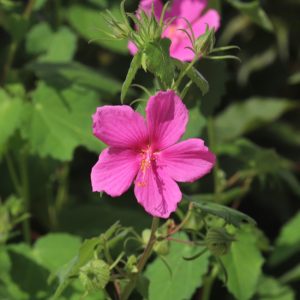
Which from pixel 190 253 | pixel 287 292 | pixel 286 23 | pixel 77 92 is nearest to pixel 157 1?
pixel 77 92

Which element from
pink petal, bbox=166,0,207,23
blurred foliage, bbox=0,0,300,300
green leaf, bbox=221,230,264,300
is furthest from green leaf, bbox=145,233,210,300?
pink petal, bbox=166,0,207,23

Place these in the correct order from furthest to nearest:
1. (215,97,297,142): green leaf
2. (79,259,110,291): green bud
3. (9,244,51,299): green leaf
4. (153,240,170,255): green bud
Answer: (215,97,297,142): green leaf < (9,244,51,299): green leaf < (153,240,170,255): green bud < (79,259,110,291): green bud

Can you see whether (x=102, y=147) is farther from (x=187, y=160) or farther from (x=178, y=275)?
(x=187, y=160)

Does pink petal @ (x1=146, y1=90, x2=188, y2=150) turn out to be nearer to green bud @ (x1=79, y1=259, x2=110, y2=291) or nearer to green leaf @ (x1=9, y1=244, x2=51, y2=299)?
green bud @ (x1=79, y1=259, x2=110, y2=291)

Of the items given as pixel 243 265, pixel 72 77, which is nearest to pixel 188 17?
pixel 72 77

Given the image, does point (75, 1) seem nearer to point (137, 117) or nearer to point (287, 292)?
point (287, 292)

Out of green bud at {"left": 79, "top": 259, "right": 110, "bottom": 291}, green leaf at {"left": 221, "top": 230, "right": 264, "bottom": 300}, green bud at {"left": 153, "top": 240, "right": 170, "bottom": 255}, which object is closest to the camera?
green bud at {"left": 79, "top": 259, "right": 110, "bottom": 291}
